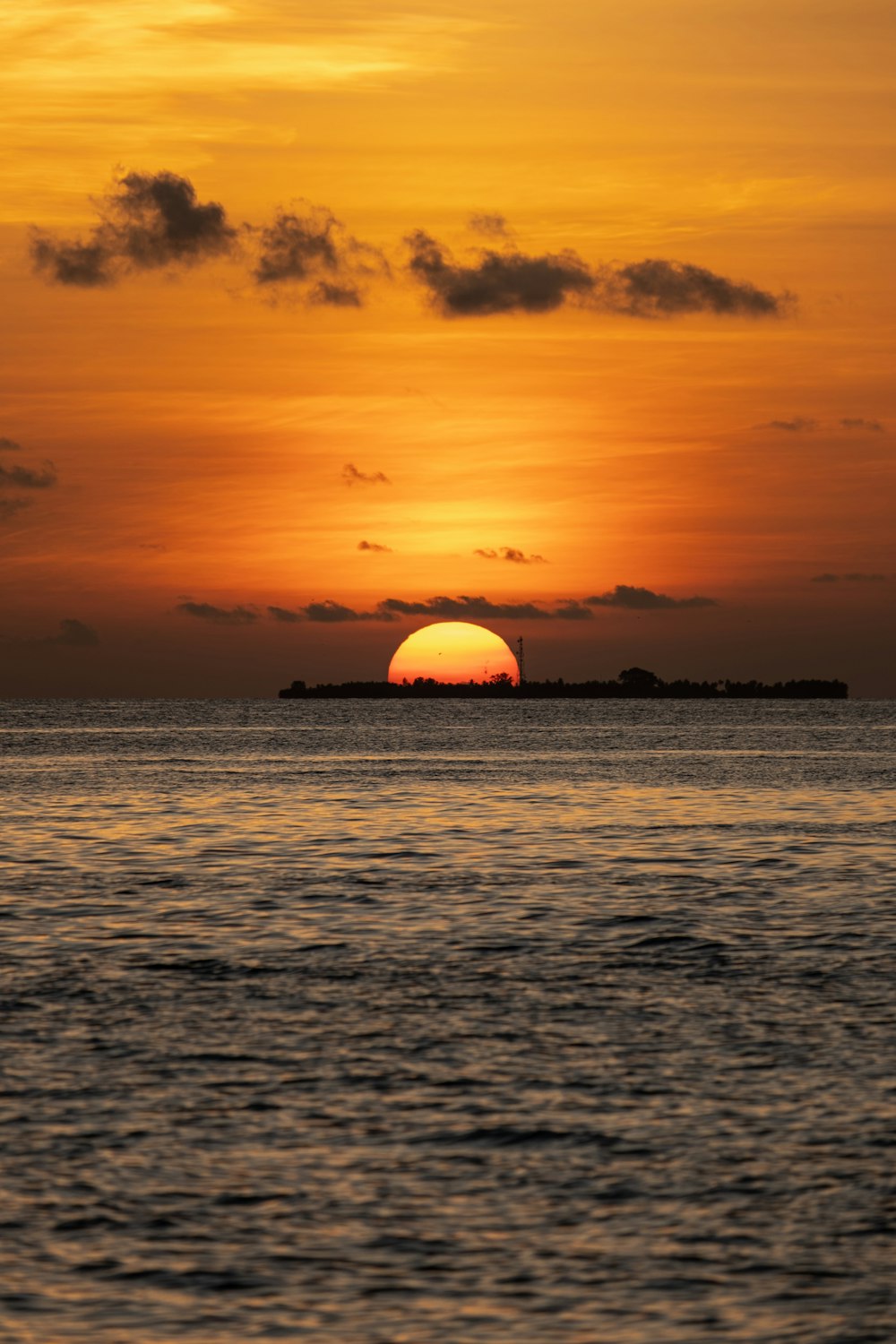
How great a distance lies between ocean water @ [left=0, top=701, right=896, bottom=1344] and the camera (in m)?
13.0

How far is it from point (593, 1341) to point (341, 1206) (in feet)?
12.1

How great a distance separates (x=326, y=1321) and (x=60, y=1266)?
8.83 ft

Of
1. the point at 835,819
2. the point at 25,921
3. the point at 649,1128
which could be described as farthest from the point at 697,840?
the point at 649,1128

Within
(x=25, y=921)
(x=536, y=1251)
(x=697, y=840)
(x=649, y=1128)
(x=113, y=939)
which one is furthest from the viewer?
(x=697, y=840)

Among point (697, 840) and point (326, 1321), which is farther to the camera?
point (697, 840)

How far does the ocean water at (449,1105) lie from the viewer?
13.0m

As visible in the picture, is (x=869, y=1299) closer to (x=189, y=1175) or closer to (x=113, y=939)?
(x=189, y=1175)

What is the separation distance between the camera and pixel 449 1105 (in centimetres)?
1859

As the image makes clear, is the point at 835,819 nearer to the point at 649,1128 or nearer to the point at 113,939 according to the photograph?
the point at 113,939

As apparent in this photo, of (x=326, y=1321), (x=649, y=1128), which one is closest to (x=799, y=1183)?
(x=649, y=1128)

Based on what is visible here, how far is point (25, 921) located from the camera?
35.2 metres

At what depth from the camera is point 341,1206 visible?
49.4 feet

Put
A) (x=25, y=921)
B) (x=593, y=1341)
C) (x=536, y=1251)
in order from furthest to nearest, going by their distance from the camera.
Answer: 1. (x=25, y=921)
2. (x=536, y=1251)
3. (x=593, y=1341)

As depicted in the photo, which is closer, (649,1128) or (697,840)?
(649,1128)
